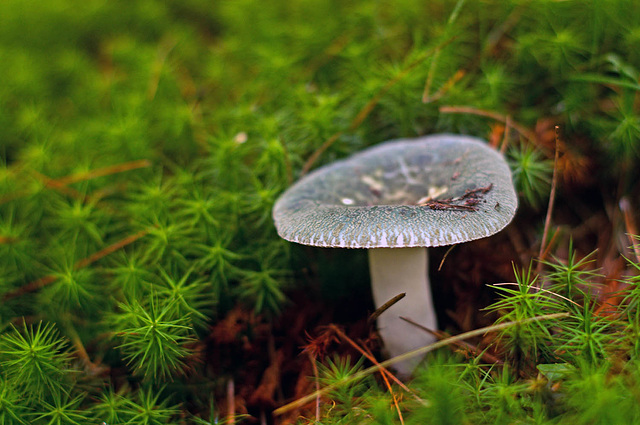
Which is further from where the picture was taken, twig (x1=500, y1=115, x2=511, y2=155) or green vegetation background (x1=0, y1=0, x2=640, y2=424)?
twig (x1=500, y1=115, x2=511, y2=155)

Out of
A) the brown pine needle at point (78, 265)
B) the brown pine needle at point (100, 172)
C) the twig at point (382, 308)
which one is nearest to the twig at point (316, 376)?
the twig at point (382, 308)

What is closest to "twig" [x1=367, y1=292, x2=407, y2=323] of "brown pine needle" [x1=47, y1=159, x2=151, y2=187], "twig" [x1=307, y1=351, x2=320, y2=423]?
"twig" [x1=307, y1=351, x2=320, y2=423]

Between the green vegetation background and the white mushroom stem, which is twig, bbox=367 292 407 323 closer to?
the white mushroom stem

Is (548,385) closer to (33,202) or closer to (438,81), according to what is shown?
(438,81)

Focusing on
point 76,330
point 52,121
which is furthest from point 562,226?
point 52,121

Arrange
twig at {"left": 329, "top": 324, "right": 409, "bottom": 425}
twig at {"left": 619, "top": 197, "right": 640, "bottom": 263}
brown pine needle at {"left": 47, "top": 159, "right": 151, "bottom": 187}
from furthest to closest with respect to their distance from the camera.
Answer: brown pine needle at {"left": 47, "top": 159, "right": 151, "bottom": 187}
twig at {"left": 619, "top": 197, "right": 640, "bottom": 263}
twig at {"left": 329, "top": 324, "right": 409, "bottom": 425}

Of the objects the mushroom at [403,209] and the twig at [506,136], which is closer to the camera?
the mushroom at [403,209]

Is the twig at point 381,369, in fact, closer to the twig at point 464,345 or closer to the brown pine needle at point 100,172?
the twig at point 464,345

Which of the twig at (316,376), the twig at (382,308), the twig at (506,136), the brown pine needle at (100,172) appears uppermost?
the twig at (506,136)
